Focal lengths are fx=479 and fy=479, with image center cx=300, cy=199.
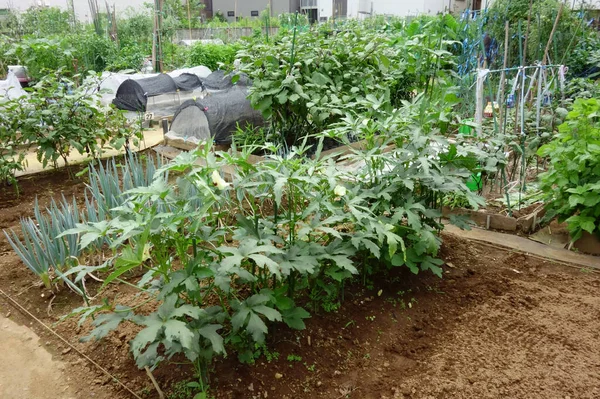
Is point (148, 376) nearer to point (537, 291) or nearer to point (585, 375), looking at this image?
point (585, 375)

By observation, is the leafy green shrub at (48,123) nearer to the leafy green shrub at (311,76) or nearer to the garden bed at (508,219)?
the leafy green shrub at (311,76)

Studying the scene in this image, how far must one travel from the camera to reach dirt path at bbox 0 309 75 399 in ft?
6.95

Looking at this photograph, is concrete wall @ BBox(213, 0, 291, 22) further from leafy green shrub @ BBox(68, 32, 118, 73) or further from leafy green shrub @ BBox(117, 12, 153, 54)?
leafy green shrub @ BBox(68, 32, 118, 73)

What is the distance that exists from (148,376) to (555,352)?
6.25 feet

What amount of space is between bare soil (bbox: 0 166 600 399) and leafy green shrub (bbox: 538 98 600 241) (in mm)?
438

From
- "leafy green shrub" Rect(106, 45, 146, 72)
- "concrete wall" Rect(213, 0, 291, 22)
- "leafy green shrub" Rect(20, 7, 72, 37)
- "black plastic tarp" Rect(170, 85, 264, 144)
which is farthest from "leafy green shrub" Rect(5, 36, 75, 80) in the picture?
"concrete wall" Rect(213, 0, 291, 22)

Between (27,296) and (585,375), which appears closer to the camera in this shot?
(585,375)

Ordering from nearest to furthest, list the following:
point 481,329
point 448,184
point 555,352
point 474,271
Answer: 1. point 555,352
2. point 481,329
3. point 448,184
4. point 474,271

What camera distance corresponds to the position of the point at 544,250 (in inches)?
133

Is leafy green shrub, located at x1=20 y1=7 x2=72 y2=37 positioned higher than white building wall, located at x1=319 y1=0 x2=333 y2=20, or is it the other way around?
white building wall, located at x1=319 y1=0 x2=333 y2=20

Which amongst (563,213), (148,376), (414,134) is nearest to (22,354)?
(148,376)

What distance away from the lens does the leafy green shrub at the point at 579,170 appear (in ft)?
10.3

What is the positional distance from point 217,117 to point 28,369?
4157 mm

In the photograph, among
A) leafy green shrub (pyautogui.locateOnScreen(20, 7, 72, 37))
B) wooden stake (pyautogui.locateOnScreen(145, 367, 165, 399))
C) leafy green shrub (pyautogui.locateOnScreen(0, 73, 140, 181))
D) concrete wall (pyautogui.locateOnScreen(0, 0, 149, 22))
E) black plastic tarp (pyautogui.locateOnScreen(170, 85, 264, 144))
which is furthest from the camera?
concrete wall (pyautogui.locateOnScreen(0, 0, 149, 22))
